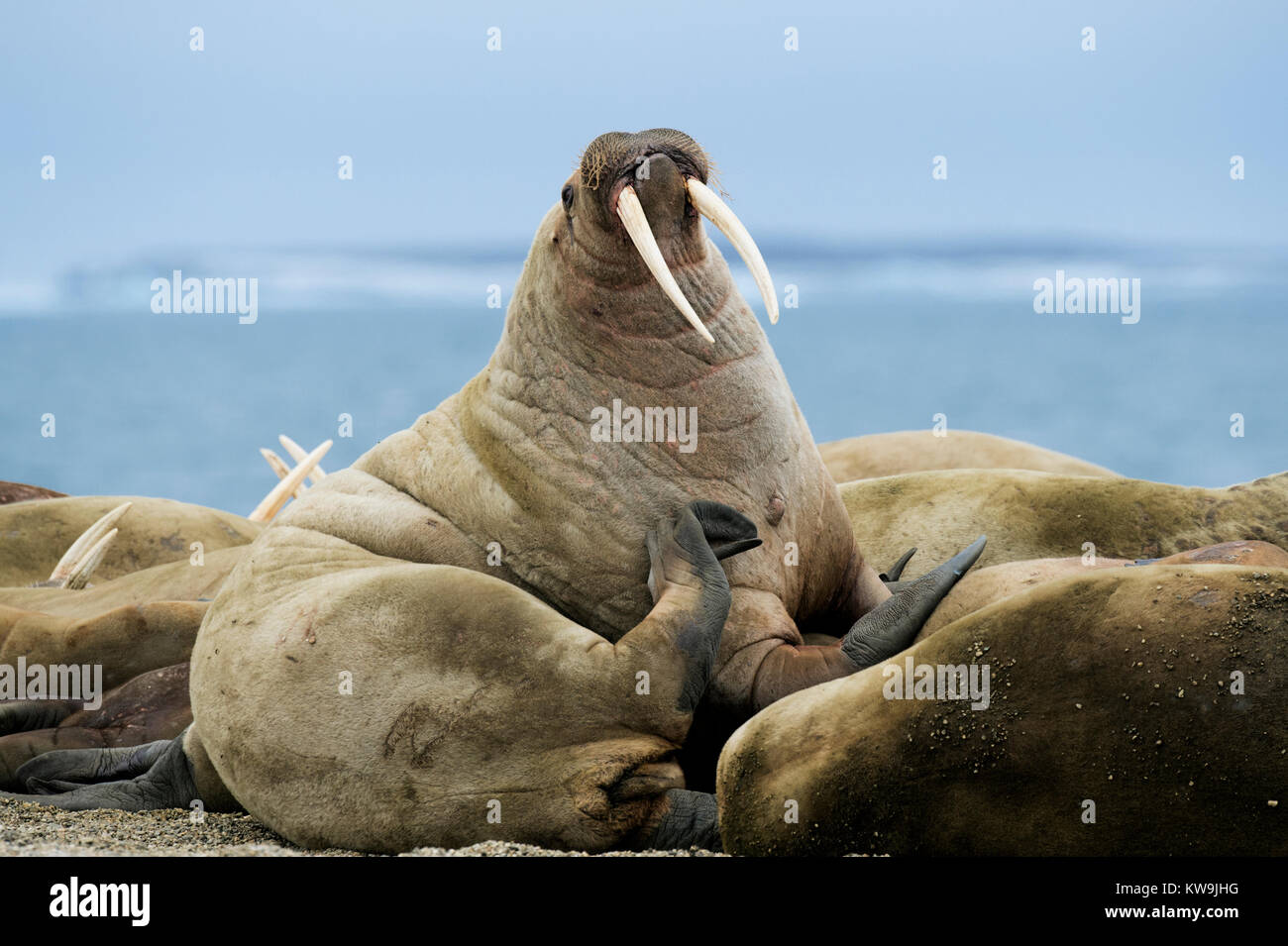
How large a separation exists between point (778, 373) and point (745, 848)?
2.13 m

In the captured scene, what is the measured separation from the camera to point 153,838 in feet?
15.8

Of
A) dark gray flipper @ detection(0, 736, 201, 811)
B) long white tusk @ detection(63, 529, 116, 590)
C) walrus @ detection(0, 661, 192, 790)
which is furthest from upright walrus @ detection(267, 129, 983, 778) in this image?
long white tusk @ detection(63, 529, 116, 590)

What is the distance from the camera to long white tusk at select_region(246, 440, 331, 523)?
10.8 m

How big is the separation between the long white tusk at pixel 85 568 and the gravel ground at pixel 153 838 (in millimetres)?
3641

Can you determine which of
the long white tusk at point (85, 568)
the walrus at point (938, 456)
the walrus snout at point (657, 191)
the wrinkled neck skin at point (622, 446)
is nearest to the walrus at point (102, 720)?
the wrinkled neck skin at point (622, 446)

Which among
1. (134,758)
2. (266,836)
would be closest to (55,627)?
(134,758)

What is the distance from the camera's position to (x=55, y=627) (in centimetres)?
712

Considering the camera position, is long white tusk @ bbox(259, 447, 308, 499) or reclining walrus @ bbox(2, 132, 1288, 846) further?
long white tusk @ bbox(259, 447, 308, 499)

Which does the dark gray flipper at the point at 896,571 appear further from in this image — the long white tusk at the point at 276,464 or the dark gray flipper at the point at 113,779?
the long white tusk at the point at 276,464

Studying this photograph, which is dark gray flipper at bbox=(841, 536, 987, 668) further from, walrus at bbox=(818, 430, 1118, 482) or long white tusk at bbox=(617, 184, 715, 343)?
walrus at bbox=(818, 430, 1118, 482)

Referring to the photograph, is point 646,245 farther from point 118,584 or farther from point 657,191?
point 118,584

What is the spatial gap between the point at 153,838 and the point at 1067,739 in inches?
119

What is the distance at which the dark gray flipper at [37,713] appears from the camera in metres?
6.62

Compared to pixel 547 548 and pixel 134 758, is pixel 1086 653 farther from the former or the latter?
pixel 134 758
